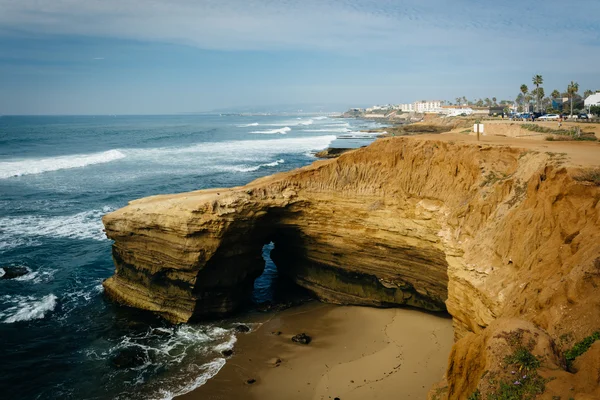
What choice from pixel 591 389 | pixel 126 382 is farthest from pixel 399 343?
pixel 591 389

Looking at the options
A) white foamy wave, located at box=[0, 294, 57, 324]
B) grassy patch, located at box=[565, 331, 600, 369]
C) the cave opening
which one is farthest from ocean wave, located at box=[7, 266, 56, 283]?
grassy patch, located at box=[565, 331, 600, 369]

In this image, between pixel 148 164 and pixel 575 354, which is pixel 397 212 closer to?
pixel 575 354

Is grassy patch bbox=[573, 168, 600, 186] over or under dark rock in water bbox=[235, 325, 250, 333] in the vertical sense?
over

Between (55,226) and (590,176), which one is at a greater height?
(590,176)

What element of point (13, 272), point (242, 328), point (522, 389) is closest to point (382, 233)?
point (242, 328)

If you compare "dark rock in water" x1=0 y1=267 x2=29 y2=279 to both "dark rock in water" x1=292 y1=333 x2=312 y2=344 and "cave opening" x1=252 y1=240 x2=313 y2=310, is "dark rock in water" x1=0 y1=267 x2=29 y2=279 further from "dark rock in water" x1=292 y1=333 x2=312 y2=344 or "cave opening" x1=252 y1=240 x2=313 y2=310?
"dark rock in water" x1=292 y1=333 x2=312 y2=344

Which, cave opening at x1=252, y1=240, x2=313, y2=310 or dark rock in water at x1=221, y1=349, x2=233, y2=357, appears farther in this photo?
cave opening at x1=252, y1=240, x2=313, y2=310

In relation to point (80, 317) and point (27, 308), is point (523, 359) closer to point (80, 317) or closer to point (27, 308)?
point (80, 317)
